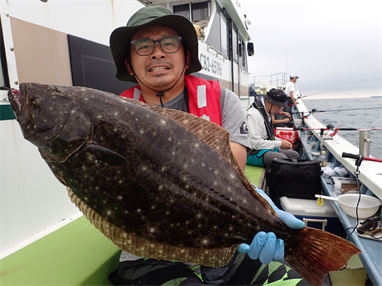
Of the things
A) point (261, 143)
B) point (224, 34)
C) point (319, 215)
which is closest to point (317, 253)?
point (319, 215)

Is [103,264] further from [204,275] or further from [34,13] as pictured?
[34,13]

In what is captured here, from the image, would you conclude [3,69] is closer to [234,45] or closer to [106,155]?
[106,155]

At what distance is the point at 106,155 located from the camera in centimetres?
116

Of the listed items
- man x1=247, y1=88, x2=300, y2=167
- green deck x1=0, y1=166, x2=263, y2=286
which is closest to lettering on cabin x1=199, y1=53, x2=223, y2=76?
man x1=247, y1=88, x2=300, y2=167

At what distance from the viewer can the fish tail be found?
4.43ft

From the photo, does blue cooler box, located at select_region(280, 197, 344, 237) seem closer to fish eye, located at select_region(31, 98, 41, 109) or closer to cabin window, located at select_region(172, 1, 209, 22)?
fish eye, located at select_region(31, 98, 41, 109)

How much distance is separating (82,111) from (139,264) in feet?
4.13

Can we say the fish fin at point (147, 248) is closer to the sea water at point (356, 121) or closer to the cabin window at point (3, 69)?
the cabin window at point (3, 69)

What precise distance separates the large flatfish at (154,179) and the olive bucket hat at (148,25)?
2.86 ft

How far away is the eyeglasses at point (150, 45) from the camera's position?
1.91m

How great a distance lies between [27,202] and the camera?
2.24 meters

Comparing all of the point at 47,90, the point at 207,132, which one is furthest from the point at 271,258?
the point at 47,90

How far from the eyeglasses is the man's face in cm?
2

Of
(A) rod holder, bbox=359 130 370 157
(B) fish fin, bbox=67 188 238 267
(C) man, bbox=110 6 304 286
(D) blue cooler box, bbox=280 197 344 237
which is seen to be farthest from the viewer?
(A) rod holder, bbox=359 130 370 157
